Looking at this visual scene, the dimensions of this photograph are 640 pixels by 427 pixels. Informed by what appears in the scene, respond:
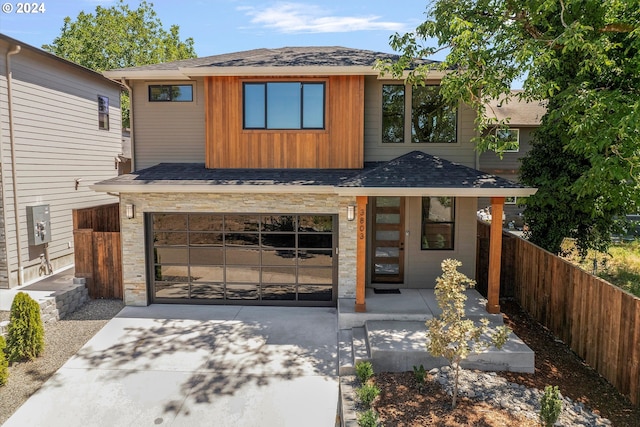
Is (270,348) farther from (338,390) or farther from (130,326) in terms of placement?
(130,326)

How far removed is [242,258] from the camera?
10070mm

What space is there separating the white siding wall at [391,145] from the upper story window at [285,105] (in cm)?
123

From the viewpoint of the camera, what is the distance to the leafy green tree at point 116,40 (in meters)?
28.0

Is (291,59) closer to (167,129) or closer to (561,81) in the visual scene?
(167,129)

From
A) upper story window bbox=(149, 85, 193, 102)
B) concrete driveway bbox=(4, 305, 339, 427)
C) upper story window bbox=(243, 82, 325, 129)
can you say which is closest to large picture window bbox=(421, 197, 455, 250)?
concrete driveway bbox=(4, 305, 339, 427)

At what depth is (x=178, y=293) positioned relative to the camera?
10141 mm

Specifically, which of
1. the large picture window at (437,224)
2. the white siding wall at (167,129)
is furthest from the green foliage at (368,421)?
the white siding wall at (167,129)

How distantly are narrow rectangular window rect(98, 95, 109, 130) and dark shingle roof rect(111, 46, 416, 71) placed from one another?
5062 millimetres

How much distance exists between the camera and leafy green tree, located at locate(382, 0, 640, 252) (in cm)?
757

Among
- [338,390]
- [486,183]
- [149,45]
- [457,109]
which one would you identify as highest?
[149,45]

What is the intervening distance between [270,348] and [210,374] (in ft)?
4.16

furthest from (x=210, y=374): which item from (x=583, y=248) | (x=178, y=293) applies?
(x=583, y=248)
